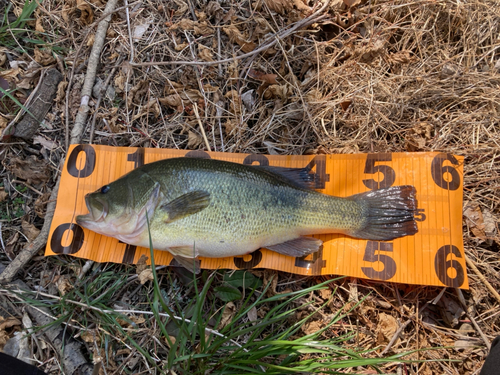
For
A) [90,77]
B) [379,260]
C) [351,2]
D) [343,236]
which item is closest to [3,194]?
[90,77]

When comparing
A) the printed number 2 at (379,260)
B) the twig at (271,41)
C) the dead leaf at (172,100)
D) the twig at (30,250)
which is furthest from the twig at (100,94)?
the printed number 2 at (379,260)

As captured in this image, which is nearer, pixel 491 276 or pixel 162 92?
pixel 491 276

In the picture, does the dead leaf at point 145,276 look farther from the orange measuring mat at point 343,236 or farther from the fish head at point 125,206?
the fish head at point 125,206

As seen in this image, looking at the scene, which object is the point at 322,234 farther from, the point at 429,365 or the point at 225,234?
the point at 429,365

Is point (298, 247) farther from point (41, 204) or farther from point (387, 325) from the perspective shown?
point (41, 204)

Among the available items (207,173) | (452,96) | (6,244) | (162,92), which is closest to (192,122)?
(162,92)

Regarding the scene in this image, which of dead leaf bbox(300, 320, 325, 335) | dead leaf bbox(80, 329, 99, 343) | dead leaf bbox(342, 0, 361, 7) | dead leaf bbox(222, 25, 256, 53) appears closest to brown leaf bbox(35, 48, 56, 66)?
dead leaf bbox(222, 25, 256, 53)
